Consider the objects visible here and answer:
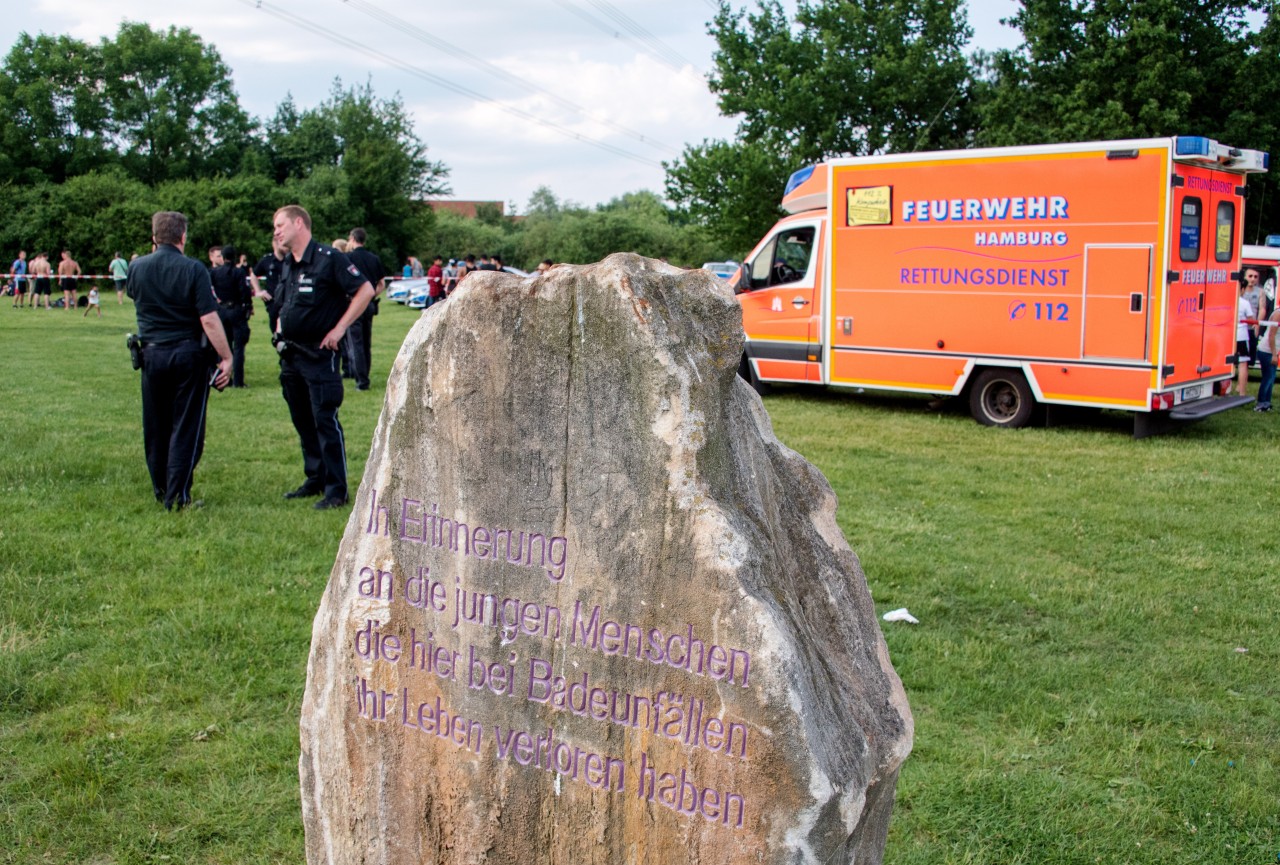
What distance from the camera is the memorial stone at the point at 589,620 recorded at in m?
2.53

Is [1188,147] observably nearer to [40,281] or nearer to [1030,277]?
[1030,277]

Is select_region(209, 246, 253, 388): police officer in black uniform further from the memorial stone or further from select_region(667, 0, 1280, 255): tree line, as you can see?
select_region(667, 0, 1280, 255): tree line

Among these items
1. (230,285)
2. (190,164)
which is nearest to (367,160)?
(190,164)

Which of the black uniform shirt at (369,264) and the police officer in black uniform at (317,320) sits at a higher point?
the black uniform shirt at (369,264)

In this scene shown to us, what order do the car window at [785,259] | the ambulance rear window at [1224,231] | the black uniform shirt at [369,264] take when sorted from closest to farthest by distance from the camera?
the ambulance rear window at [1224,231]
the black uniform shirt at [369,264]
the car window at [785,259]

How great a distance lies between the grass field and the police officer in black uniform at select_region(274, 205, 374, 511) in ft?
1.65

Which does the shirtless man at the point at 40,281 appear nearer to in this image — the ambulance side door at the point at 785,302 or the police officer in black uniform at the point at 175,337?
the ambulance side door at the point at 785,302

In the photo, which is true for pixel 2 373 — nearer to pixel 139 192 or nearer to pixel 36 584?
pixel 36 584

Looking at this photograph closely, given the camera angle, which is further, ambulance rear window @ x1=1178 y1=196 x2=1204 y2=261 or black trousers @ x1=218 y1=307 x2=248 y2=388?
black trousers @ x1=218 y1=307 x2=248 y2=388

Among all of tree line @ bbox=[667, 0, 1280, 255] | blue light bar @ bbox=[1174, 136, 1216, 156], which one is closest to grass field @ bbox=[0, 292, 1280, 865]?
blue light bar @ bbox=[1174, 136, 1216, 156]

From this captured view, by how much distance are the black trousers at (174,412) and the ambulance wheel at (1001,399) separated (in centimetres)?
807

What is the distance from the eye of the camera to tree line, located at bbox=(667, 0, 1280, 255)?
2494 cm

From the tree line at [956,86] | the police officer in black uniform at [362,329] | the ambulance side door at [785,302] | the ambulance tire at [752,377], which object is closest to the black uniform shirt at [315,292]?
the police officer in black uniform at [362,329]

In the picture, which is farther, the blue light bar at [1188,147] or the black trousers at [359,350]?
the black trousers at [359,350]
